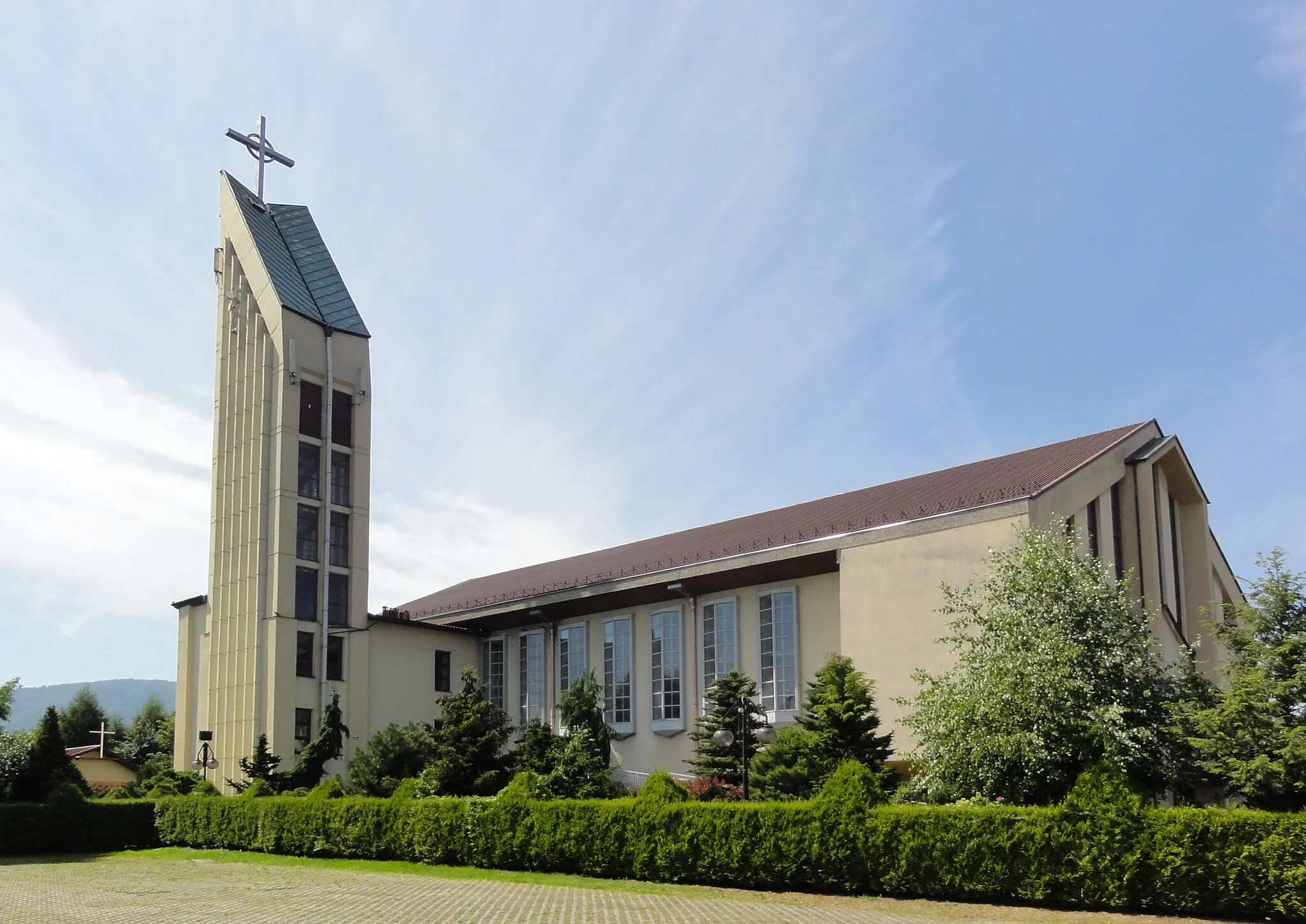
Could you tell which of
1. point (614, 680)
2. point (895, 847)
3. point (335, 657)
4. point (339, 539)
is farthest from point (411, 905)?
point (339, 539)

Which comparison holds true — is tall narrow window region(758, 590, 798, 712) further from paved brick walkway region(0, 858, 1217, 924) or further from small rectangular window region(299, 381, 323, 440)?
small rectangular window region(299, 381, 323, 440)

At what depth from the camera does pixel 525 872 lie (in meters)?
20.7

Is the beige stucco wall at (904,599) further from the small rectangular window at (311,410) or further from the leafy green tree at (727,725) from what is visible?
the small rectangular window at (311,410)

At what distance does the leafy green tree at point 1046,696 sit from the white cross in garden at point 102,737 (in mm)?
42744

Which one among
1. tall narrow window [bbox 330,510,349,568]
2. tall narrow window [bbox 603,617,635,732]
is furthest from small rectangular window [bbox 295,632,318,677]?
tall narrow window [bbox 603,617,635,732]

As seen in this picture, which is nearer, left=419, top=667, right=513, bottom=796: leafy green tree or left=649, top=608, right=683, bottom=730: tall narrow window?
left=419, top=667, right=513, bottom=796: leafy green tree

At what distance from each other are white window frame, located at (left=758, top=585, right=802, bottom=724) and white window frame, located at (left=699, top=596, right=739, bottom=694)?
74 cm

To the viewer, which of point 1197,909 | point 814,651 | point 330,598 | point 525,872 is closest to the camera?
point 1197,909

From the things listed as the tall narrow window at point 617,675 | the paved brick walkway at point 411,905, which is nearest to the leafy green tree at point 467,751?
the paved brick walkway at point 411,905

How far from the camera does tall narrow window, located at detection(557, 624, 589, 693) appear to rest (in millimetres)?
35031

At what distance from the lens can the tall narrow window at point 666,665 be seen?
31484mm

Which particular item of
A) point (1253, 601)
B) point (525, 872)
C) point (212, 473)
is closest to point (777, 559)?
point (525, 872)

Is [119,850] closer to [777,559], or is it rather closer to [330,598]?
[330,598]

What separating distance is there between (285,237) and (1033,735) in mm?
31099
